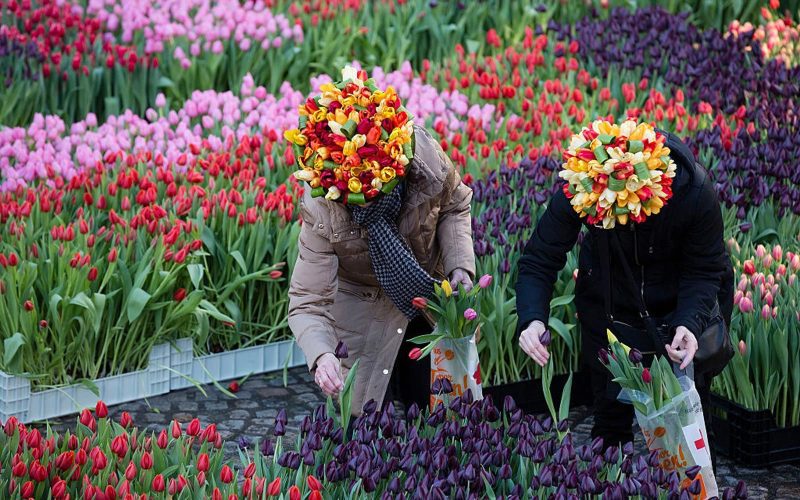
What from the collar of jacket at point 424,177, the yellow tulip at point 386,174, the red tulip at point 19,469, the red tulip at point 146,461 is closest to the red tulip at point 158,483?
the red tulip at point 146,461

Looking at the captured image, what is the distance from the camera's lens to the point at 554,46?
811 centimetres

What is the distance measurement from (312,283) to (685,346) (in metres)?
1.11

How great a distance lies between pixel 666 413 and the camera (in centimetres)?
318

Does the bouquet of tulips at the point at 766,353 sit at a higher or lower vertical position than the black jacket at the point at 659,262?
lower

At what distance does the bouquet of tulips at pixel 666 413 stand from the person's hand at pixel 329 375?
77 centimetres

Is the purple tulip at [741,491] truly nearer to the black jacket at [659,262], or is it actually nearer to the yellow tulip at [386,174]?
the black jacket at [659,262]

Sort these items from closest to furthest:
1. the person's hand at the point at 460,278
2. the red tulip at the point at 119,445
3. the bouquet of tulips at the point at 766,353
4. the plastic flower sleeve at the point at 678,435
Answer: the red tulip at the point at 119,445
the plastic flower sleeve at the point at 678,435
the person's hand at the point at 460,278
the bouquet of tulips at the point at 766,353

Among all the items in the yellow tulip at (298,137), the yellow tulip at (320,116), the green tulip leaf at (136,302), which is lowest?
the green tulip leaf at (136,302)

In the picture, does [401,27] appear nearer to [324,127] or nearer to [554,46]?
[554,46]

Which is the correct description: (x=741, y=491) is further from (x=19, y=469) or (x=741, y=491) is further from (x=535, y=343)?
(x=19, y=469)

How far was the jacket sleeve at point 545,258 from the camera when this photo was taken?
3461 mm

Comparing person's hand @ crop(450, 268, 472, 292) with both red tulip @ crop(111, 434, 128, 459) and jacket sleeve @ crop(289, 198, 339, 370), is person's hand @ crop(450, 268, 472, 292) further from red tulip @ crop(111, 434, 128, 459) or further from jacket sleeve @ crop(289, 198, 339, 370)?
red tulip @ crop(111, 434, 128, 459)

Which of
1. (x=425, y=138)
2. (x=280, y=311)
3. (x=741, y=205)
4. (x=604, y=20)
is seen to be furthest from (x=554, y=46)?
(x=425, y=138)

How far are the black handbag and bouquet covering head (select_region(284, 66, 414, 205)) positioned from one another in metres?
0.68
